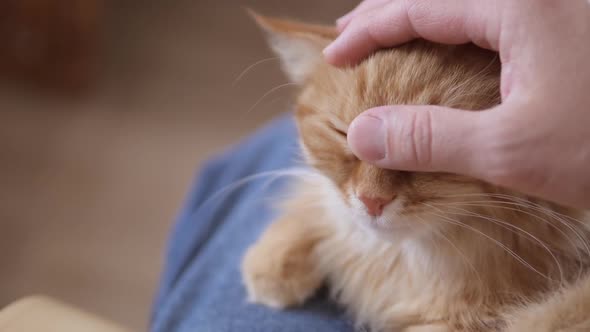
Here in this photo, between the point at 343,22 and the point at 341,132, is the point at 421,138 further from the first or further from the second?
the point at 343,22

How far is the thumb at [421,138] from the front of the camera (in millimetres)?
727

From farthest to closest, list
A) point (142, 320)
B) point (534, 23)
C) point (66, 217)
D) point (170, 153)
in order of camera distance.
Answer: point (170, 153) < point (66, 217) < point (142, 320) < point (534, 23)

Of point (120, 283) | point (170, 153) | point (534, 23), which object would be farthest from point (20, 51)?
point (534, 23)

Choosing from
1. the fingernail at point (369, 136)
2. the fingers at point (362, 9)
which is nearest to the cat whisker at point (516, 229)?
the fingernail at point (369, 136)

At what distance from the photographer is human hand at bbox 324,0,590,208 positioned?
702 millimetres

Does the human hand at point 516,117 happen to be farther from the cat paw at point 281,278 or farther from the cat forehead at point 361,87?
the cat paw at point 281,278

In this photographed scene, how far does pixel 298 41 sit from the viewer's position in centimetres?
102

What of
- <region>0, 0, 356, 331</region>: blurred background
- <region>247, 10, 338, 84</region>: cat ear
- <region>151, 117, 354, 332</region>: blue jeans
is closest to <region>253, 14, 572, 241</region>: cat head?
<region>247, 10, 338, 84</region>: cat ear

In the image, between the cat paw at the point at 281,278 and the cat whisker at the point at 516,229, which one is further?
the cat paw at the point at 281,278

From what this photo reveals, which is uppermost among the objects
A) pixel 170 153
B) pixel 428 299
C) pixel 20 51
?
pixel 428 299

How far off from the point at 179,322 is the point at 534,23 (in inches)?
32.6

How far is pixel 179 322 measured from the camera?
3.79 feet

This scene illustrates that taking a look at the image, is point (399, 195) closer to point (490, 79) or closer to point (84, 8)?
point (490, 79)

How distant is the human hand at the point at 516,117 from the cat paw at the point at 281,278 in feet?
1.19
